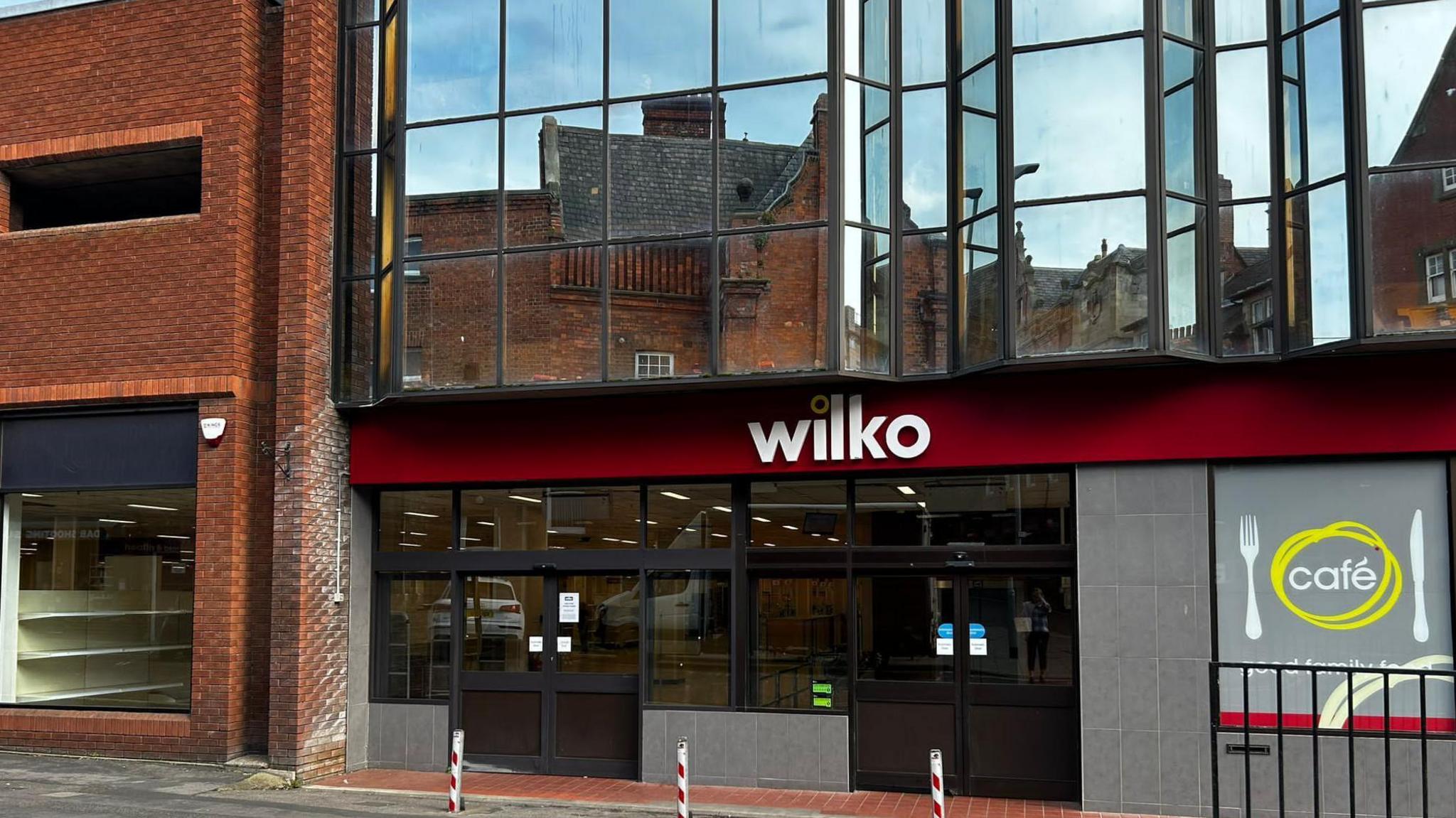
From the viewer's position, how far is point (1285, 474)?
11.5 m

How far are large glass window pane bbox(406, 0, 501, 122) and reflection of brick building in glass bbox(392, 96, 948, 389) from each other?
874 millimetres

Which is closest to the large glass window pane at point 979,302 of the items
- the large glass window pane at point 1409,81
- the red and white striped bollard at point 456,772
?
the large glass window pane at point 1409,81

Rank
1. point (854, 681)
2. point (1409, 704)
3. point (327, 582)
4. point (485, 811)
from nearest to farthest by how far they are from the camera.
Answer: point (1409, 704)
point (485, 811)
point (854, 681)
point (327, 582)

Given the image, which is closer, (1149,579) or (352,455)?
(1149,579)

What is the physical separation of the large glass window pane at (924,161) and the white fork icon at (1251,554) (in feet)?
12.8

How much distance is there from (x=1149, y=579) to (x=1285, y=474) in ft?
4.99

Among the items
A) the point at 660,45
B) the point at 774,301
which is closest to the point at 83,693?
the point at 774,301

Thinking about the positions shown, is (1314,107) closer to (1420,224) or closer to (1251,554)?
(1420,224)

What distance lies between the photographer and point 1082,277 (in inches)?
446

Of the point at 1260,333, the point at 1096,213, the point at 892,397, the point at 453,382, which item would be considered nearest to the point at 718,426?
the point at 892,397

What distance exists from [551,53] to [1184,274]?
21.7ft

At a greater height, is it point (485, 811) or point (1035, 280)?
point (1035, 280)

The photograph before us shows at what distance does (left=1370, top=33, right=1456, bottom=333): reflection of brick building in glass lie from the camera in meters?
10.4

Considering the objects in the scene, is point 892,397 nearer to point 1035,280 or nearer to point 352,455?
point 1035,280
